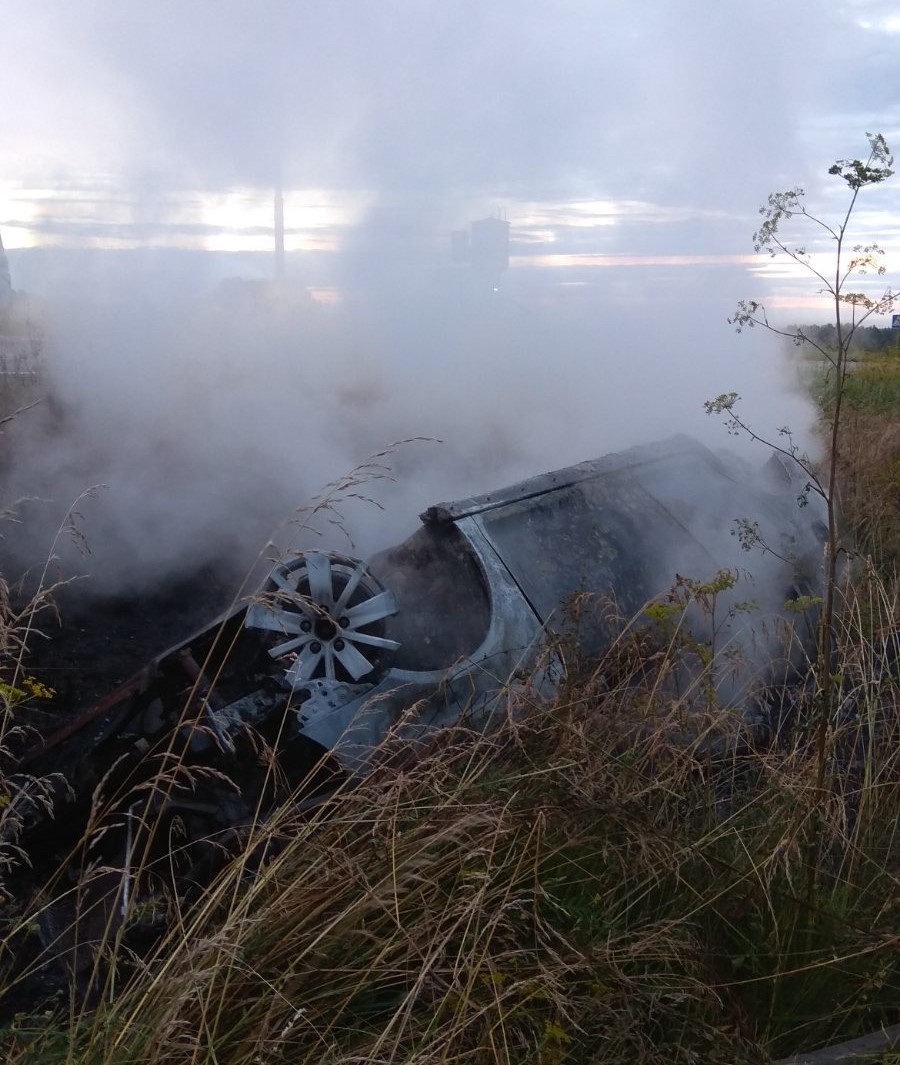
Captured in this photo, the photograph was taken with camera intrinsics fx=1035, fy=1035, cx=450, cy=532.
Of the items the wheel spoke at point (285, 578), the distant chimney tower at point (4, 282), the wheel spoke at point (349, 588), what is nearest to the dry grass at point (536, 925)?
the wheel spoke at point (285, 578)

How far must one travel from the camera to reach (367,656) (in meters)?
3.98

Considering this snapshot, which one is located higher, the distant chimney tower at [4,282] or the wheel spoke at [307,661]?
the distant chimney tower at [4,282]

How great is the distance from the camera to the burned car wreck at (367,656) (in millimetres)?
3506

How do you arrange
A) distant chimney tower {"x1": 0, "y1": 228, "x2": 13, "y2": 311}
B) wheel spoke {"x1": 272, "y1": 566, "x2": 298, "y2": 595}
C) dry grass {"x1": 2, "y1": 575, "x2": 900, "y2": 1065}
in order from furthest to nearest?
distant chimney tower {"x1": 0, "y1": 228, "x2": 13, "y2": 311}, wheel spoke {"x1": 272, "y1": 566, "x2": 298, "y2": 595}, dry grass {"x1": 2, "y1": 575, "x2": 900, "y2": 1065}

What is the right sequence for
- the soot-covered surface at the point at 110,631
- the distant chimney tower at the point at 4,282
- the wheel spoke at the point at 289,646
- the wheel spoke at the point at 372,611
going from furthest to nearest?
1. the distant chimney tower at the point at 4,282
2. the soot-covered surface at the point at 110,631
3. the wheel spoke at the point at 372,611
4. the wheel spoke at the point at 289,646

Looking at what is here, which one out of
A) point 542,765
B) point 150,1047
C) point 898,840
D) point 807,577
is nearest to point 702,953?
point 542,765

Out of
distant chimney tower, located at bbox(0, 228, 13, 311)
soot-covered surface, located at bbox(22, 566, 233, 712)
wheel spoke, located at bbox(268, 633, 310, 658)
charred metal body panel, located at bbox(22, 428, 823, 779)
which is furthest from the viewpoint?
distant chimney tower, located at bbox(0, 228, 13, 311)

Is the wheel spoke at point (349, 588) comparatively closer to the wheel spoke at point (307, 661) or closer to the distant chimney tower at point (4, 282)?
the wheel spoke at point (307, 661)

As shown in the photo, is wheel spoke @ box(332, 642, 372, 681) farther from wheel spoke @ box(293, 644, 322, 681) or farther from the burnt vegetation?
the burnt vegetation

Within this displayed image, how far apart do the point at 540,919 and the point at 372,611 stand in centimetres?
177

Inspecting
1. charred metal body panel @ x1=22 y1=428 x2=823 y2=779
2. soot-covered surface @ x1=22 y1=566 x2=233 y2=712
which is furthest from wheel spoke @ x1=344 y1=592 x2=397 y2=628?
soot-covered surface @ x1=22 y1=566 x2=233 y2=712

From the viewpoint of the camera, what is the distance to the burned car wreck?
3506 millimetres

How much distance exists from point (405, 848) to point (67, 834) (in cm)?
222

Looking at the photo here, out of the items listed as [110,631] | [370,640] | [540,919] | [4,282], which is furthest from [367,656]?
[4,282]
